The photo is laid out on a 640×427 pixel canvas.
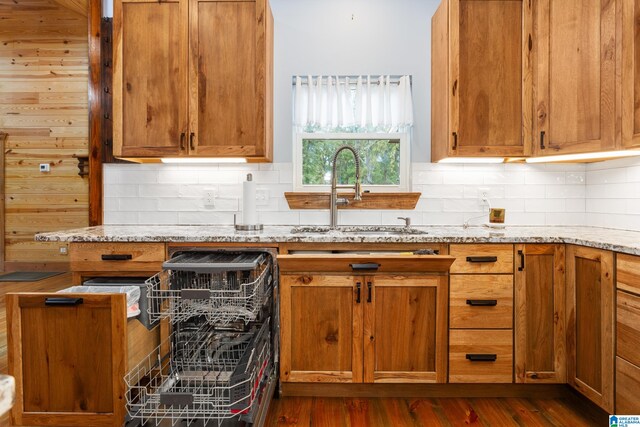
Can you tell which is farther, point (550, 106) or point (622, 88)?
point (550, 106)

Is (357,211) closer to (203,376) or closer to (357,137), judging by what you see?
(357,137)

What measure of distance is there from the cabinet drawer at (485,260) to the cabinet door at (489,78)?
0.66 metres

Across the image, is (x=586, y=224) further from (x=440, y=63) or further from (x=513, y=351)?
(x=440, y=63)

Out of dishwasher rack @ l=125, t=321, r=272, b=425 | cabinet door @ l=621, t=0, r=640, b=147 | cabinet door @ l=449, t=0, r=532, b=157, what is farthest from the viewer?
cabinet door @ l=449, t=0, r=532, b=157

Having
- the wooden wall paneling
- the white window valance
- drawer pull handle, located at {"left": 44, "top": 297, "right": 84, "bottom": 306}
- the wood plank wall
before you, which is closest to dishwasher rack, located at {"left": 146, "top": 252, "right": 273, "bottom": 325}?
drawer pull handle, located at {"left": 44, "top": 297, "right": 84, "bottom": 306}

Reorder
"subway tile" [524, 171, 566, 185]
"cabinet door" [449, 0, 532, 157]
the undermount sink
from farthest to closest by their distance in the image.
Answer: "subway tile" [524, 171, 566, 185], the undermount sink, "cabinet door" [449, 0, 532, 157]

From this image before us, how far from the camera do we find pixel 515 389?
7.36 ft

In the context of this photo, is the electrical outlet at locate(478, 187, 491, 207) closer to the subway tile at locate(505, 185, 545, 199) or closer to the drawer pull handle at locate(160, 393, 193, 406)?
the subway tile at locate(505, 185, 545, 199)

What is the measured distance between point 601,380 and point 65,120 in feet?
19.9

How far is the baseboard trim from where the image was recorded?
222 centimetres

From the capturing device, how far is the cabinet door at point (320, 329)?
83.2 inches

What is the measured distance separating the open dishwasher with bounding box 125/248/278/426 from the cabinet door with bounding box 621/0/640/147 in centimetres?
186

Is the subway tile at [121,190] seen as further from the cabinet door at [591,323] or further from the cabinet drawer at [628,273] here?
the cabinet drawer at [628,273]

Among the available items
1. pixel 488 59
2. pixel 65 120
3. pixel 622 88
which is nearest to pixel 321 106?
pixel 488 59
